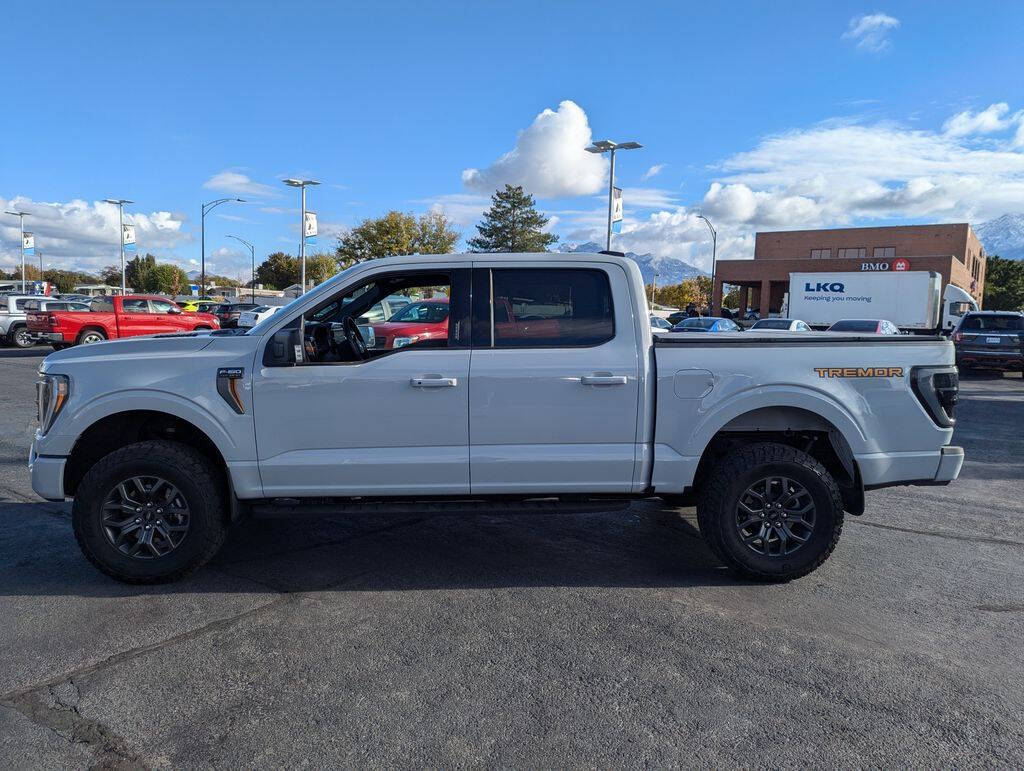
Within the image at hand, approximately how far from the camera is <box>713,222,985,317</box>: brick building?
5350 cm

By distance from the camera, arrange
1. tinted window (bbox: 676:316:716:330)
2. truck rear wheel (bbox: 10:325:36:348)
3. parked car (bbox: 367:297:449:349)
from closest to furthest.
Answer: parked car (bbox: 367:297:449:349)
tinted window (bbox: 676:316:716:330)
truck rear wheel (bbox: 10:325:36:348)

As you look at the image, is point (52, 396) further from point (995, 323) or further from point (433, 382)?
point (995, 323)

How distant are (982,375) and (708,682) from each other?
20.8 m

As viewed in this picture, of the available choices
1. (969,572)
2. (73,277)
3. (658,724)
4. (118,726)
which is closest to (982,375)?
(969,572)

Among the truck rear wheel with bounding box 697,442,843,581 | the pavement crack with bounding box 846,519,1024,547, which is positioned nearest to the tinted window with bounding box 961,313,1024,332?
the pavement crack with bounding box 846,519,1024,547

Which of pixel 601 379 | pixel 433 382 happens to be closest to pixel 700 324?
pixel 601 379

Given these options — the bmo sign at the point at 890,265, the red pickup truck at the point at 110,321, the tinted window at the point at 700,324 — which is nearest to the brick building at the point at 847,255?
the bmo sign at the point at 890,265

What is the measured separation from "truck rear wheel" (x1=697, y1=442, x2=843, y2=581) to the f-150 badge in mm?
511

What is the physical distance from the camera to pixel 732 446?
4.94 meters

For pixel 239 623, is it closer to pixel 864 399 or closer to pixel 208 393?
pixel 208 393

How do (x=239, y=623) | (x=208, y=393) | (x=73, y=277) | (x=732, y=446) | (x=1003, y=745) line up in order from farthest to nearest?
1. (x=73, y=277)
2. (x=732, y=446)
3. (x=208, y=393)
4. (x=239, y=623)
5. (x=1003, y=745)

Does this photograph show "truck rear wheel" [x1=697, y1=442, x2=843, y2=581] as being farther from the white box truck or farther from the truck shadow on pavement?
the white box truck

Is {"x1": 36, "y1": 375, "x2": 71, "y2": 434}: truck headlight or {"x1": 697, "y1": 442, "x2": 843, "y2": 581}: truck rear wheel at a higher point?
{"x1": 36, "y1": 375, "x2": 71, "y2": 434}: truck headlight

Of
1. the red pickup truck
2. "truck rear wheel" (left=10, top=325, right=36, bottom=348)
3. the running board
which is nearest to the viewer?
the running board
